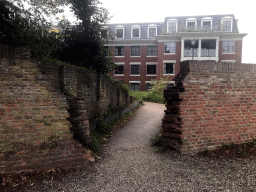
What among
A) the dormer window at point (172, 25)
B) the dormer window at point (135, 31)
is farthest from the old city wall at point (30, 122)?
the dormer window at point (135, 31)

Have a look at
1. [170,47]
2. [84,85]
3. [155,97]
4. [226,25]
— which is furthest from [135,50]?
[84,85]

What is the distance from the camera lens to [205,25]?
2819cm

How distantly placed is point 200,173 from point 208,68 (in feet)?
8.85

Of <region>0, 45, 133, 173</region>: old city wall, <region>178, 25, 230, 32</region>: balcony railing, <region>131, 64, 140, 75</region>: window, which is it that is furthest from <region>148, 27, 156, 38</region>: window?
<region>0, 45, 133, 173</region>: old city wall

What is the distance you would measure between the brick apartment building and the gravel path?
23679 millimetres

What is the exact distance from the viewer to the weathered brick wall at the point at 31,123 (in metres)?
3.54

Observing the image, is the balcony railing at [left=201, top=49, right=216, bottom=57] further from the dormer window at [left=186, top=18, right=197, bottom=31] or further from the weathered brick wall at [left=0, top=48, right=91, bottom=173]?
the weathered brick wall at [left=0, top=48, right=91, bottom=173]

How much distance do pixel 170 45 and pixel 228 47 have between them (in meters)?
9.04

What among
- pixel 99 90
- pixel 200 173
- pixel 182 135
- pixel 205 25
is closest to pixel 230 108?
pixel 182 135

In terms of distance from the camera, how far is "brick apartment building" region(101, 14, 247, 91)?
27734mm

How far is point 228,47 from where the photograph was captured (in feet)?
94.2

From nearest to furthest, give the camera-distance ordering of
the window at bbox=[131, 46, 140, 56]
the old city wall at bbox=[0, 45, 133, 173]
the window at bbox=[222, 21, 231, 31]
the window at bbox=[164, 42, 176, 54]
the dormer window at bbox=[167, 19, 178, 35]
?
the old city wall at bbox=[0, 45, 133, 173] → the window at bbox=[164, 42, 176, 54] → the window at bbox=[222, 21, 231, 31] → the dormer window at bbox=[167, 19, 178, 35] → the window at bbox=[131, 46, 140, 56]

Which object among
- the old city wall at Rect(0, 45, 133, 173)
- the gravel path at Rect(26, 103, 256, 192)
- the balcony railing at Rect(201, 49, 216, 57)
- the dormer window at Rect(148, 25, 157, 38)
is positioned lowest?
the gravel path at Rect(26, 103, 256, 192)

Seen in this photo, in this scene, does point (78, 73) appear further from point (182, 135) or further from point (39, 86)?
point (182, 135)
